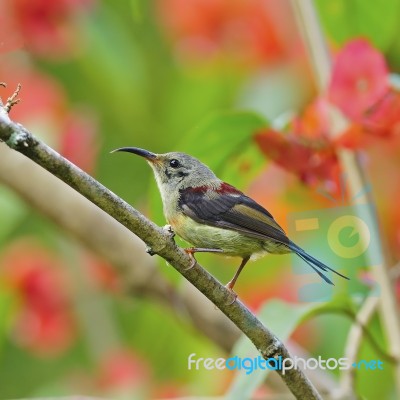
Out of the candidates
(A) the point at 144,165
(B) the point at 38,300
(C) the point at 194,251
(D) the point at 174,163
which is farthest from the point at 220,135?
(A) the point at 144,165

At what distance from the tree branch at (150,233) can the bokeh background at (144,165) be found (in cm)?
81

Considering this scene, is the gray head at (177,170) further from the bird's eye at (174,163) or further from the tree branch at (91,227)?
the tree branch at (91,227)

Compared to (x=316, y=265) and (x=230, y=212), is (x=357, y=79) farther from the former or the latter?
(x=316, y=265)

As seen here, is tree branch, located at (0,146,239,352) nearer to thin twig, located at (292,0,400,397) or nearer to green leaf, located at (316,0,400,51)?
thin twig, located at (292,0,400,397)

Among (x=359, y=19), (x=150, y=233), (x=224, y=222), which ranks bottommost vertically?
(x=150, y=233)

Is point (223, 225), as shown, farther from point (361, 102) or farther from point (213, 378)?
point (213, 378)

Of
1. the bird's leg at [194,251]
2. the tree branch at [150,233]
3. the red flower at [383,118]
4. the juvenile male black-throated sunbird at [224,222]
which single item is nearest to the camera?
the tree branch at [150,233]

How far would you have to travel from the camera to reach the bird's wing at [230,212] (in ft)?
5.50

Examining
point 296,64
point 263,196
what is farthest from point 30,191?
point 296,64

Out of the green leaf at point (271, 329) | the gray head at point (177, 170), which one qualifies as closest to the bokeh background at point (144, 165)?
the green leaf at point (271, 329)

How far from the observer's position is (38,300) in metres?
3.52

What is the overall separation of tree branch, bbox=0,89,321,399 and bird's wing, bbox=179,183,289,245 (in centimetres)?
25

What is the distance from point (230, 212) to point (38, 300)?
2.00 meters

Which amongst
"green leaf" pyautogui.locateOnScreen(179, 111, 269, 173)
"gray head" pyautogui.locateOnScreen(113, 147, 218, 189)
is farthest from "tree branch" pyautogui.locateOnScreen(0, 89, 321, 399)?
"green leaf" pyautogui.locateOnScreen(179, 111, 269, 173)
